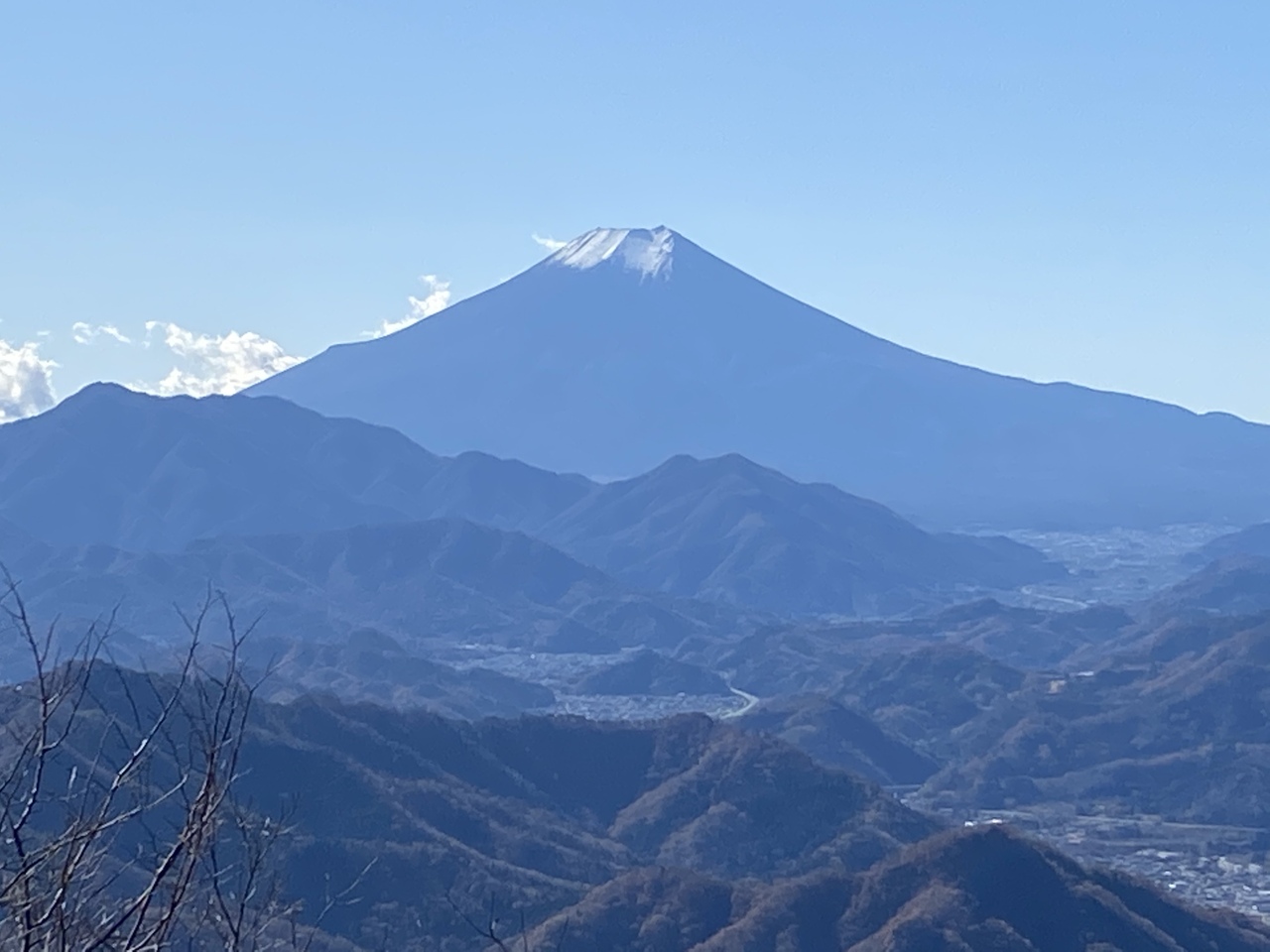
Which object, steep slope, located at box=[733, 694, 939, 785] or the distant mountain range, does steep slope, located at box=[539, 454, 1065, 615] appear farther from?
steep slope, located at box=[733, 694, 939, 785]

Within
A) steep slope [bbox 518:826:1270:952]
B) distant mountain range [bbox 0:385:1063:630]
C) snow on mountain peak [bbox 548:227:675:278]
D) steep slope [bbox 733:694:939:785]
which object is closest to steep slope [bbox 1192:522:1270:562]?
distant mountain range [bbox 0:385:1063:630]

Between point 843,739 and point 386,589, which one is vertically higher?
point 386,589

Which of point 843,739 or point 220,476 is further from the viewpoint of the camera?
point 220,476

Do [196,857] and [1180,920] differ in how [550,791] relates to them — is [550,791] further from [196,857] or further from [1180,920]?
[196,857]

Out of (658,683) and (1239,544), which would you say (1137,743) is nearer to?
(658,683)

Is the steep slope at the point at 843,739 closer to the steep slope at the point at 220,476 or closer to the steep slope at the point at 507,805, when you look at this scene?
the steep slope at the point at 507,805

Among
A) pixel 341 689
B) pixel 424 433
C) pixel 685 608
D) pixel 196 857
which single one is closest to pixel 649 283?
pixel 424 433

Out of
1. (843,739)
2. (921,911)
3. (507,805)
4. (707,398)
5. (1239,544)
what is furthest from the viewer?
(707,398)

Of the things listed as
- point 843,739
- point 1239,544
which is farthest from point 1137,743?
point 1239,544
